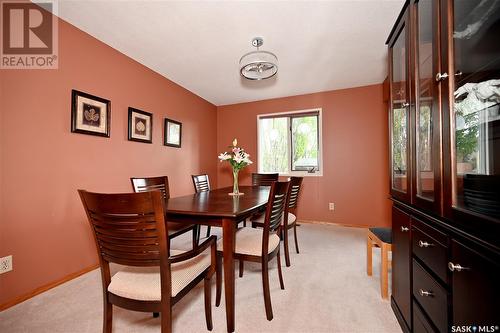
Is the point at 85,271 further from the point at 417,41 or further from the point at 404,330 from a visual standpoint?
the point at 417,41

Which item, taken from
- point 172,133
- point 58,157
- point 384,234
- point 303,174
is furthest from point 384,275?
point 172,133

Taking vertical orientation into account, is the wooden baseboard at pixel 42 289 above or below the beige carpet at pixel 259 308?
above

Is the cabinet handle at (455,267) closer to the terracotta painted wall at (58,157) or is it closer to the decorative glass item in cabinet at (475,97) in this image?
the decorative glass item in cabinet at (475,97)

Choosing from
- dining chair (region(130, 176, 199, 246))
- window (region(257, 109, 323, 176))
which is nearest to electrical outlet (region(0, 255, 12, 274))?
dining chair (region(130, 176, 199, 246))

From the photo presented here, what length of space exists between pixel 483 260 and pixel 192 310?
1.64m

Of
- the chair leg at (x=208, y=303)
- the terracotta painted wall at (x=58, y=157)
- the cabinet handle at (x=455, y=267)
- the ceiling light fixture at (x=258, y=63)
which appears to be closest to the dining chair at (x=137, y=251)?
the chair leg at (x=208, y=303)

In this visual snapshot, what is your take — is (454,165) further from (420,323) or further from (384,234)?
(384,234)

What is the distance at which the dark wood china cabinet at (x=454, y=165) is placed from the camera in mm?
746

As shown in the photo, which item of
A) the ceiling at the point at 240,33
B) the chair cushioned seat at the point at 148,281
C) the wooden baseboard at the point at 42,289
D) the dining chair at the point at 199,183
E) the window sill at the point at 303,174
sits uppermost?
the ceiling at the point at 240,33

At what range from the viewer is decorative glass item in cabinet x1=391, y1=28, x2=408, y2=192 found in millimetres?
1389

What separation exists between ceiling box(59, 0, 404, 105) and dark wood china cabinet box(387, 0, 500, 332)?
102cm

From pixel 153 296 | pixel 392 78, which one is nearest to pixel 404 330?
pixel 153 296

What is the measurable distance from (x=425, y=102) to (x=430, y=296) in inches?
37.0

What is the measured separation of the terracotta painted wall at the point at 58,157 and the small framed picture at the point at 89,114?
54mm
